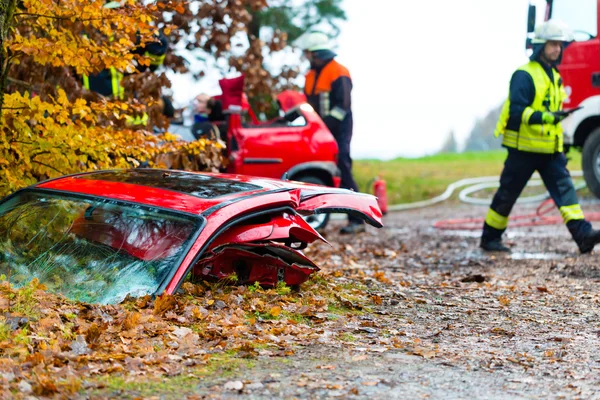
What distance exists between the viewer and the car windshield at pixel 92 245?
18.4ft

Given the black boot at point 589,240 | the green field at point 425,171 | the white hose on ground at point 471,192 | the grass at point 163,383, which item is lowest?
the green field at point 425,171

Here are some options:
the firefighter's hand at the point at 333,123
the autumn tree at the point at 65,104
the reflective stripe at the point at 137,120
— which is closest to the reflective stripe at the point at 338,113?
the firefighter's hand at the point at 333,123

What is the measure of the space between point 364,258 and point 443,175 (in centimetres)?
1195

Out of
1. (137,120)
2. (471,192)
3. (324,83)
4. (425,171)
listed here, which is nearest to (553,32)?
(324,83)

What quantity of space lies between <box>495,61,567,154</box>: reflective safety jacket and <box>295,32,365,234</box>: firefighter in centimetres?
282

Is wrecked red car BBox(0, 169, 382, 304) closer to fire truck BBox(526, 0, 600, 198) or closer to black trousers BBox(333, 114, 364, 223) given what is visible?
black trousers BBox(333, 114, 364, 223)

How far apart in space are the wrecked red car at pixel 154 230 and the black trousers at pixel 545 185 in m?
3.62

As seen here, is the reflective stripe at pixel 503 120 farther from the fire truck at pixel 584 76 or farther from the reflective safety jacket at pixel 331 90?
the fire truck at pixel 584 76

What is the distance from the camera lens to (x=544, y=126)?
32.0 feet

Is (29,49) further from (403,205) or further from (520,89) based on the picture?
(403,205)

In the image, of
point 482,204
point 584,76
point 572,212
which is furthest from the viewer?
point 482,204

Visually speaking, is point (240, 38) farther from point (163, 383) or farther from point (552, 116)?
point (163, 383)

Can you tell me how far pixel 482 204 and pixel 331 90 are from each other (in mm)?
5697

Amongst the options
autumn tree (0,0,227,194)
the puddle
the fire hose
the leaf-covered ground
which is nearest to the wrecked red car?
the leaf-covered ground
